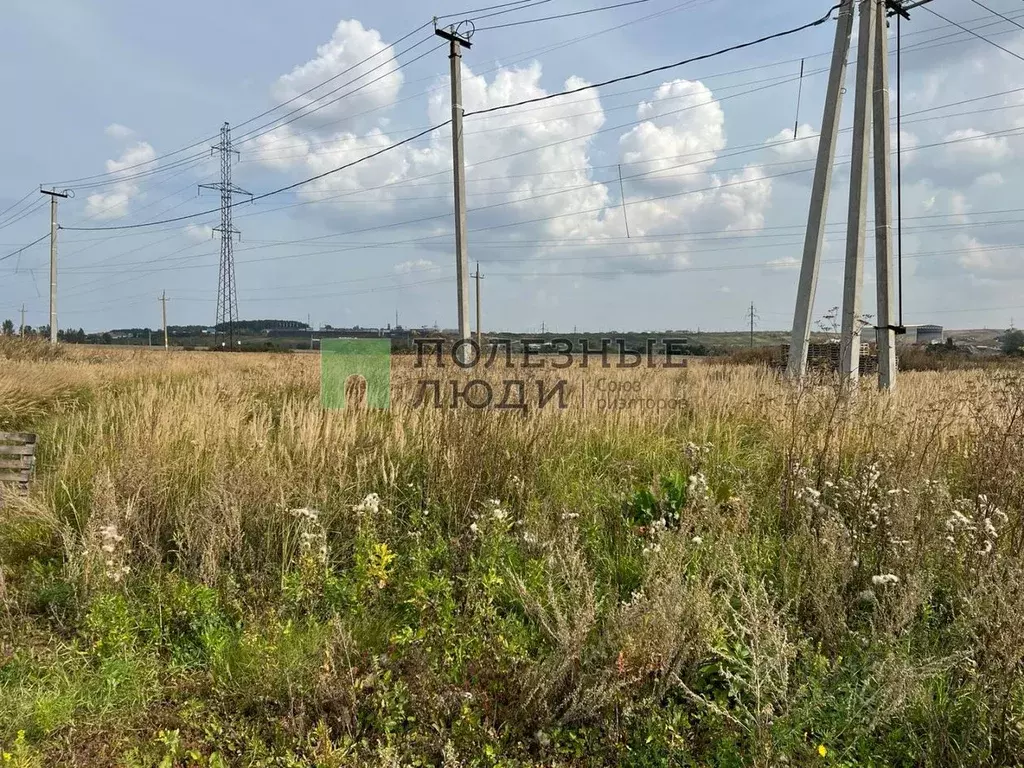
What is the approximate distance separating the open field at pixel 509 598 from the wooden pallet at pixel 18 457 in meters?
0.14

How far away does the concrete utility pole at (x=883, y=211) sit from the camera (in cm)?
770

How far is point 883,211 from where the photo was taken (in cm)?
776

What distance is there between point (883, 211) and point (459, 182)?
773 centimetres

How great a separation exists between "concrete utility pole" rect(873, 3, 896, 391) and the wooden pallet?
902cm

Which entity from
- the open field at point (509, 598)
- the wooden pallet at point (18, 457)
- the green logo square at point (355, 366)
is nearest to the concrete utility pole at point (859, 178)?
the open field at point (509, 598)

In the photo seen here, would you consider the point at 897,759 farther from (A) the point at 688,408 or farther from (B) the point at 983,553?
(A) the point at 688,408

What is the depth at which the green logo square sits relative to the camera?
7.60m

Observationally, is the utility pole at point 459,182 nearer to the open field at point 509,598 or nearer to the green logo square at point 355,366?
the green logo square at point 355,366

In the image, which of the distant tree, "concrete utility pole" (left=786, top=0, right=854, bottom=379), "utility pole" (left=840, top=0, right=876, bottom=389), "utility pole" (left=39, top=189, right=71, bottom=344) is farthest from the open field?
"utility pole" (left=39, top=189, right=71, bottom=344)

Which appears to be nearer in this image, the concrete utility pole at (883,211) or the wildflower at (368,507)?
the wildflower at (368,507)

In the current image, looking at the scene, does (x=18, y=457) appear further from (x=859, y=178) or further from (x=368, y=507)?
(x=859, y=178)

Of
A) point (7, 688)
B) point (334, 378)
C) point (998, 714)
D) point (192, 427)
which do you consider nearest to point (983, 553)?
point (998, 714)

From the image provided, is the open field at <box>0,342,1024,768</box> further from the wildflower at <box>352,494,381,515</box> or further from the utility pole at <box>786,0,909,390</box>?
the utility pole at <box>786,0,909,390</box>

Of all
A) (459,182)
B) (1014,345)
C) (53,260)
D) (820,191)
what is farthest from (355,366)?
(53,260)
